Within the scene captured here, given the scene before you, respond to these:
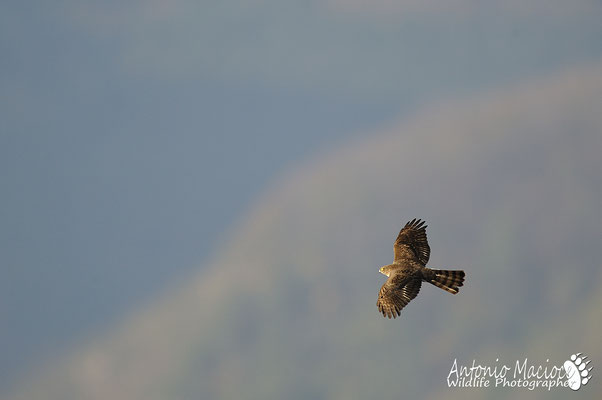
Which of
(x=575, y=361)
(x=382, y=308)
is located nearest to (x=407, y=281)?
(x=382, y=308)

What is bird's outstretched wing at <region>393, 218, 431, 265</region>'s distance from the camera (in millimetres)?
53844

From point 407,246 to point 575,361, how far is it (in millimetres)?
31483

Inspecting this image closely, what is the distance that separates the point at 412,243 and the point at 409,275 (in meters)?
2.99

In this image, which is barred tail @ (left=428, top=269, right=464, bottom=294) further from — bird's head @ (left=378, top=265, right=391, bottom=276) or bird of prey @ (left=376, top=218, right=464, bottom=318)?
bird's head @ (left=378, top=265, right=391, bottom=276)

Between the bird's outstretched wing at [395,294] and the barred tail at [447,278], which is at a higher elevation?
the barred tail at [447,278]

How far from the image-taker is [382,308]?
50.1 meters

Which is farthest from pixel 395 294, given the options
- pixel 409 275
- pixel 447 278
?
pixel 447 278

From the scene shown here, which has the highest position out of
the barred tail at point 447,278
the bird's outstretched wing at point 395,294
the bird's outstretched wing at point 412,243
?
the bird's outstretched wing at point 412,243

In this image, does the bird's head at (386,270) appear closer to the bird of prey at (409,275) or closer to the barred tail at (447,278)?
the bird of prey at (409,275)

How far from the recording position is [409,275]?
51625 millimetres

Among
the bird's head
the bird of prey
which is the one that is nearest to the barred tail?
the bird of prey

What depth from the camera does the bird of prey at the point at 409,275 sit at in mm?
50312

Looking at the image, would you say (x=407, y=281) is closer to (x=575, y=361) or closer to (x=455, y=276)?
(x=455, y=276)

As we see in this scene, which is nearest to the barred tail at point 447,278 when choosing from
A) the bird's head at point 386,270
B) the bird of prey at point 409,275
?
the bird of prey at point 409,275
